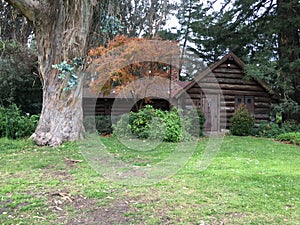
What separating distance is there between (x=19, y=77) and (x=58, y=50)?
23.0 feet

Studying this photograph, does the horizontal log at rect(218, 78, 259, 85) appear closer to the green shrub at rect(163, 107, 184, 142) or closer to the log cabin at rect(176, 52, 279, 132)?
the log cabin at rect(176, 52, 279, 132)

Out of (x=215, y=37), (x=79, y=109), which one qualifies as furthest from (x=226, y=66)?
(x=79, y=109)

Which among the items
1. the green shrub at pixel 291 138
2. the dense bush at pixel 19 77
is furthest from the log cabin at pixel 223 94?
the dense bush at pixel 19 77

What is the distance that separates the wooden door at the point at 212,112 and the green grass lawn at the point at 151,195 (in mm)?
8199

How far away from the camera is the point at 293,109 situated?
12523mm

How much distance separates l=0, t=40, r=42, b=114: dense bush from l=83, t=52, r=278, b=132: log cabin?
537 centimetres

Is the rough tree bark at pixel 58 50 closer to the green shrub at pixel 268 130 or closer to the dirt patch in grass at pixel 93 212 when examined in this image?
the dirt patch in grass at pixel 93 212

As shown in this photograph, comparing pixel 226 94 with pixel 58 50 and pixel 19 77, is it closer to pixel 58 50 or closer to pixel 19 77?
pixel 58 50

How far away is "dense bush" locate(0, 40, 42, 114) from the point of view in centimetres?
1338

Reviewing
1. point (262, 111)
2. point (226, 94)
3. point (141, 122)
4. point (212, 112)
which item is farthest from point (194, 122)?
point (262, 111)

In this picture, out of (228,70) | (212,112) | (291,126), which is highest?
(228,70)

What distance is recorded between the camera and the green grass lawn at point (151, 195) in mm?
2953

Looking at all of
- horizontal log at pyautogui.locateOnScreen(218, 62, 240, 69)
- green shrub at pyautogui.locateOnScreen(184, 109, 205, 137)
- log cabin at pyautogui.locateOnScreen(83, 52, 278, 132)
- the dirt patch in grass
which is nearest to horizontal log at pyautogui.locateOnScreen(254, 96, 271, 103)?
log cabin at pyautogui.locateOnScreen(83, 52, 278, 132)

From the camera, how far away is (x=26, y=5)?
7.18 m
